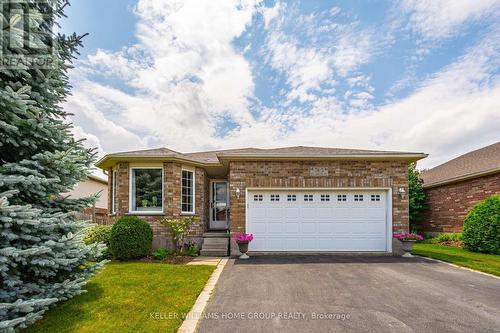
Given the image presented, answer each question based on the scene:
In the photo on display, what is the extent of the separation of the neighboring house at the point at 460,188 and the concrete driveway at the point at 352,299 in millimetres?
6718

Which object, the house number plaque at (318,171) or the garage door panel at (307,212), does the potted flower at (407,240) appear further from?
the house number plaque at (318,171)

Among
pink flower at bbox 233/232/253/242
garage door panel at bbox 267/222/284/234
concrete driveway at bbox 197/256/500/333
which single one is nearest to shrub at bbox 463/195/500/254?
concrete driveway at bbox 197/256/500/333

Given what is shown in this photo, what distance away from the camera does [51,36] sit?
161 inches

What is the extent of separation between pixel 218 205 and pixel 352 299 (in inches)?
340

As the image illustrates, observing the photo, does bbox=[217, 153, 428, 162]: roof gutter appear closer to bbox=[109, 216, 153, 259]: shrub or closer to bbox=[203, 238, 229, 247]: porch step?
bbox=[203, 238, 229, 247]: porch step

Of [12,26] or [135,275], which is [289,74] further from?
[12,26]

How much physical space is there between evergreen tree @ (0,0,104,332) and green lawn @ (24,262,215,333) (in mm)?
475

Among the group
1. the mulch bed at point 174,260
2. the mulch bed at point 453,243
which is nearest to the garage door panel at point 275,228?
the mulch bed at point 174,260

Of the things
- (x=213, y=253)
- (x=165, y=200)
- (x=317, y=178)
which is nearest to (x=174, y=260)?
(x=213, y=253)

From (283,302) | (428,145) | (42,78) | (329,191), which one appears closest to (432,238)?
(428,145)

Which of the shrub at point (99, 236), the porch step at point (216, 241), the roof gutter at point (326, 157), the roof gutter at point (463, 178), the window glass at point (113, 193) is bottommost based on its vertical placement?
the porch step at point (216, 241)

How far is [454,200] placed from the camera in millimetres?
13844

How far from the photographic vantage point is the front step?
9.43m

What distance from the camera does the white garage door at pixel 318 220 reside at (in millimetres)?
9539
